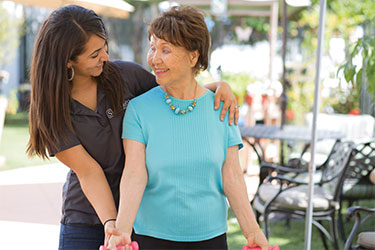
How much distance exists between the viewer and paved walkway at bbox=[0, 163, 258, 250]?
11.0ft

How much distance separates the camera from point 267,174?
406 centimetres

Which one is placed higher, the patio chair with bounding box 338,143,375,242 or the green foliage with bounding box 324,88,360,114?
the green foliage with bounding box 324,88,360,114

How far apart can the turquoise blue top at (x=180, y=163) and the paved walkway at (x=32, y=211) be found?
6.38 feet

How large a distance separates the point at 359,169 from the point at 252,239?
2668 mm

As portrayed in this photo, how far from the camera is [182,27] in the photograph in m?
1.41

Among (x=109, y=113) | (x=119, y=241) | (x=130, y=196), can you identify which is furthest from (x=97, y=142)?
(x=119, y=241)

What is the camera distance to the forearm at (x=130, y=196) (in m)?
1.42

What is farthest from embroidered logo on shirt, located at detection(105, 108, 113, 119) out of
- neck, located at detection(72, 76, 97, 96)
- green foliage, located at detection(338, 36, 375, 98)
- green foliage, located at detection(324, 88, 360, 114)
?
green foliage, located at detection(324, 88, 360, 114)

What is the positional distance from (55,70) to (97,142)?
10.3 inches

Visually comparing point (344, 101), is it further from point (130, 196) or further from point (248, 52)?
point (130, 196)

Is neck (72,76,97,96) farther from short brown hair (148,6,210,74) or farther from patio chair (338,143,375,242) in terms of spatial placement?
patio chair (338,143,375,242)

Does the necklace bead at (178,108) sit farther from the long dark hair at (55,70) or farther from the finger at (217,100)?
the long dark hair at (55,70)

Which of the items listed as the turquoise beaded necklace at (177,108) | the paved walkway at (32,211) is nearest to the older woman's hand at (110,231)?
the turquoise beaded necklace at (177,108)

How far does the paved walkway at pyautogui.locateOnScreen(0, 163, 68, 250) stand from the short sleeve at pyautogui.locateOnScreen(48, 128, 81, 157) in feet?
6.15
